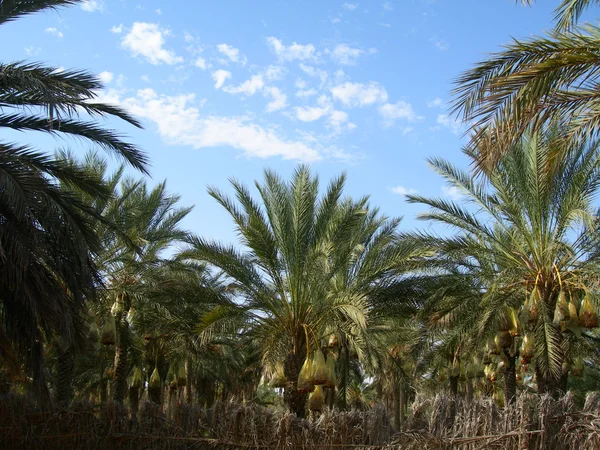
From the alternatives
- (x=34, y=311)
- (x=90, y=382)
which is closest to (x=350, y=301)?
(x=34, y=311)

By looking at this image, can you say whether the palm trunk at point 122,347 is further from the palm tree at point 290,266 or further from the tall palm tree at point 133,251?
the palm tree at point 290,266

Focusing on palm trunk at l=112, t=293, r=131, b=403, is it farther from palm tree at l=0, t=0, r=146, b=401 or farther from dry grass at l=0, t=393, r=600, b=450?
palm tree at l=0, t=0, r=146, b=401

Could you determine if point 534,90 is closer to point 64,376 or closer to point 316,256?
point 316,256

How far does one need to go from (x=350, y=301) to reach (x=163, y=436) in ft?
15.1

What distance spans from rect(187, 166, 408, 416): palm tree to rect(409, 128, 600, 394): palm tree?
1.97 metres

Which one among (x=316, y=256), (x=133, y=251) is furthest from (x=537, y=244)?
(x=133, y=251)

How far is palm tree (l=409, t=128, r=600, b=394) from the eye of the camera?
13.9 metres

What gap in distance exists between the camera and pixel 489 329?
1475 centimetres

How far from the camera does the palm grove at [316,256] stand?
8.48 metres

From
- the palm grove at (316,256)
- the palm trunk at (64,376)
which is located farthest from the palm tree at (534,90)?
the palm trunk at (64,376)

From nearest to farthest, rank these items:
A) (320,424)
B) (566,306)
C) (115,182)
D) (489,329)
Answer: (320,424)
(566,306)
(489,329)
(115,182)

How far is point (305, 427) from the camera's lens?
493 inches

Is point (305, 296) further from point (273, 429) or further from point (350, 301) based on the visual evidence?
point (273, 429)

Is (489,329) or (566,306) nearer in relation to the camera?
(566,306)
